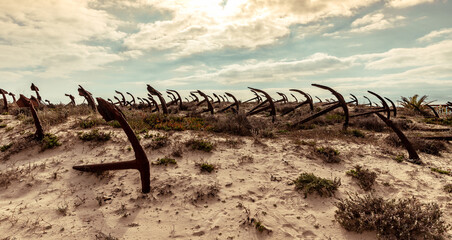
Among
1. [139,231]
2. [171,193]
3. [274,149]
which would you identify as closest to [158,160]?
[171,193]

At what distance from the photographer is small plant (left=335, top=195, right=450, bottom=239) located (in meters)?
2.96

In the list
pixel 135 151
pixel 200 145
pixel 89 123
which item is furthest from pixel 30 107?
pixel 200 145

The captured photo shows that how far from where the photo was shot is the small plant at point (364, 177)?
440 centimetres

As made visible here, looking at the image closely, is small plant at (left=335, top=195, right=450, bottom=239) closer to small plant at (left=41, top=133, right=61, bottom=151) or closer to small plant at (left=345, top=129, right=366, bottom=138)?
small plant at (left=345, top=129, right=366, bottom=138)

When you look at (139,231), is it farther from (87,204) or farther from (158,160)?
(158,160)

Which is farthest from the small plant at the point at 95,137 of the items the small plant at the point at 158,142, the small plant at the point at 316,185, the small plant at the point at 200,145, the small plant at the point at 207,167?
the small plant at the point at 316,185

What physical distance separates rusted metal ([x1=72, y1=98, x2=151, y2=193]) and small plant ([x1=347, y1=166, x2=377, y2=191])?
425 cm

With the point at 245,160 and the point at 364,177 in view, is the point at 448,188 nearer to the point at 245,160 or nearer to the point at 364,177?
the point at 364,177

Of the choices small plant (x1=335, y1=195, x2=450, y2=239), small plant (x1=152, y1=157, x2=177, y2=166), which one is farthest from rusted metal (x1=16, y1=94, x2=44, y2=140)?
small plant (x1=335, y1=195, x2=450, y2=239)

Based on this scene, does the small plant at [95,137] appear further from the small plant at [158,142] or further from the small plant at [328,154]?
the small plant at [328,154]

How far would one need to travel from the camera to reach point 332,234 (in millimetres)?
3215

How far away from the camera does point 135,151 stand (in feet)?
12.4

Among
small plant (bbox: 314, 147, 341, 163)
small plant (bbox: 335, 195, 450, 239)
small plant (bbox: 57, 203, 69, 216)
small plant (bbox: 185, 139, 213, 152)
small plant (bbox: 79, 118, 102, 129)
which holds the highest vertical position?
small plant (bbox: 79, 118, 102, 129)

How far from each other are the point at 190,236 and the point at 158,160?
2.39 meters
